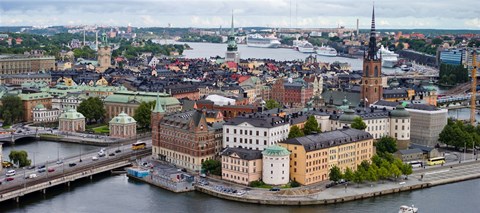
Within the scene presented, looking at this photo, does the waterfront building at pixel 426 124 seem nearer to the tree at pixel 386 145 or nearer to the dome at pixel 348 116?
the dome at pixel 348 116

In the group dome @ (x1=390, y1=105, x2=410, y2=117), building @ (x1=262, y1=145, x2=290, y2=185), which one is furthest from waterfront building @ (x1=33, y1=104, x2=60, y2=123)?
building @ (x1=262, y1=145, x2=290, y2=185)

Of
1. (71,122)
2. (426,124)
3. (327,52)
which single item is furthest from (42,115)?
(327,52)

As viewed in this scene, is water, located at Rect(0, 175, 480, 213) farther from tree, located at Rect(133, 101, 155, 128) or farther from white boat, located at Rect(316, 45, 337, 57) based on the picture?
white boat, located at Rect(316, 45, 337, 57)

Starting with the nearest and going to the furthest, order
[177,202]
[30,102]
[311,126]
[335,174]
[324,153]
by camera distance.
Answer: [177,202] → [335,174] → [324,153] → [311,126] → [30,102]

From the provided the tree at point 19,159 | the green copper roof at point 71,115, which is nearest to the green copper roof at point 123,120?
the green copper roof at point 71,115

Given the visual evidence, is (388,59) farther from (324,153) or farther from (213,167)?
(213,167)

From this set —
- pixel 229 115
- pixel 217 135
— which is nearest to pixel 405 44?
pixel 229 115
